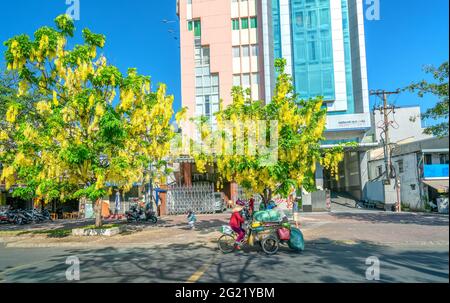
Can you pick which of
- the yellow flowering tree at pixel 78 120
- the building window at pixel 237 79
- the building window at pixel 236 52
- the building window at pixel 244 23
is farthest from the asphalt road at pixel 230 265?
the building window at pixel 244 23

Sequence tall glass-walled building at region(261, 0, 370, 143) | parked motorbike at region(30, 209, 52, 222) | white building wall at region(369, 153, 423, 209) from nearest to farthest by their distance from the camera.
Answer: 1. parked motorbike at region(30, 209, 52, 222)
2. white building wall at region(369, 153, 423, 209)
3. tall glass-walled building at region(261, 0, 370, 143)

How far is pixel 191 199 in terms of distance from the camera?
32.4 metres

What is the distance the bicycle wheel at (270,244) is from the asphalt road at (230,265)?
0.69 feet

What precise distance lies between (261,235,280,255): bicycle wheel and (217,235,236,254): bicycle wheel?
107 cm

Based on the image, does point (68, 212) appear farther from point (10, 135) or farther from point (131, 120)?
point (131, 120)

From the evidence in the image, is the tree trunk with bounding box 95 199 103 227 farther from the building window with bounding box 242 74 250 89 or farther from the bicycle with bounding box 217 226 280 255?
the building window with bounding box 242 74 250 89

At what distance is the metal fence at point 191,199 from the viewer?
32094 mm

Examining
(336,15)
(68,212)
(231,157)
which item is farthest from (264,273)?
(336,15)

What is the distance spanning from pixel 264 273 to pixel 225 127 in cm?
719

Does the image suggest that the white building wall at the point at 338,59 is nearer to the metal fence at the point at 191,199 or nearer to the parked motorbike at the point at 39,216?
the metal fence at the point at 191,199

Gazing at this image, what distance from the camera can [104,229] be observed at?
16750mm

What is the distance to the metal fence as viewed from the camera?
32.1m

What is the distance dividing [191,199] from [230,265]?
23779 millimetres

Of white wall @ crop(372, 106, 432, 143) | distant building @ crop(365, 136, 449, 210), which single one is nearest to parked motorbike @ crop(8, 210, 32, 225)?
distant building @ crop(365, 136, 449, 210)
